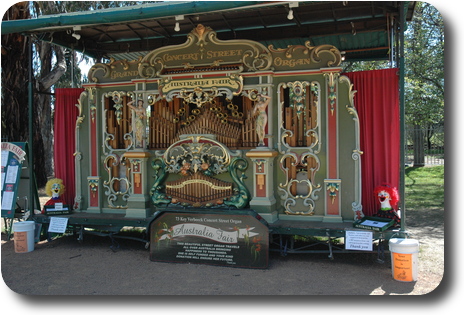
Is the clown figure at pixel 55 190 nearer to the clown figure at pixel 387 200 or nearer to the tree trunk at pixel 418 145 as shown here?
the clown figure at pixel 387 200

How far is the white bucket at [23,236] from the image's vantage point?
6.34 meters

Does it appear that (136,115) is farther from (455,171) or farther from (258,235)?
(455,171)

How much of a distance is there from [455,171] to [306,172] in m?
2.00

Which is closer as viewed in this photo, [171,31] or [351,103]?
[351,103]

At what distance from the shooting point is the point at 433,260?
5.62 metres

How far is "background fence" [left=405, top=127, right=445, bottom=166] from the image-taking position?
615 inches

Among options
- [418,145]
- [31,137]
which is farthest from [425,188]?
[31,137]

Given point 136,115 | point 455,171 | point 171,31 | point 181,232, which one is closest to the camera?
point 455,171

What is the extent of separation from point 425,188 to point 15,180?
1085 cm

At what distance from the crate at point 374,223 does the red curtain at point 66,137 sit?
5056 millimetres

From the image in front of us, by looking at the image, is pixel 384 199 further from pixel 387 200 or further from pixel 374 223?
pixel 374 223

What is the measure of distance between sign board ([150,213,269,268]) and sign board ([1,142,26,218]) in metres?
2.97

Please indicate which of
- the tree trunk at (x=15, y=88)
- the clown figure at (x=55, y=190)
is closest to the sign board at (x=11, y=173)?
the clown figure at (x=55, y=190)

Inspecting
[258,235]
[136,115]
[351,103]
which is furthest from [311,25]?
[258,235]
